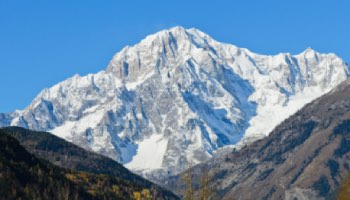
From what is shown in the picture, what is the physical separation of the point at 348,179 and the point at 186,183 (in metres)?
42.6

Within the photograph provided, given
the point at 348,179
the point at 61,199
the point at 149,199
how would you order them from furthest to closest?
the point at 348,179 < the point at 61,199 < the point at 149,199

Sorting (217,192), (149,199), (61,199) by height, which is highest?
(61,199)

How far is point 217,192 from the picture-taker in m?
83.2

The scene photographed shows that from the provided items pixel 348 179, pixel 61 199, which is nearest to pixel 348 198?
pixel 348 179

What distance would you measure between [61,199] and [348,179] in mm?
44350

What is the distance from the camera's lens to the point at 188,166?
85000 mm

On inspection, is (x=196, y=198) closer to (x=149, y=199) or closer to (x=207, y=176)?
(x=207, y=176)

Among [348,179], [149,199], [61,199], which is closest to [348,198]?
[348,179]

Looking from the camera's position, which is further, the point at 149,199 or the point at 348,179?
the point at 348,179

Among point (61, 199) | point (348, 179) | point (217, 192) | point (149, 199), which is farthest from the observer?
point (348, 179)

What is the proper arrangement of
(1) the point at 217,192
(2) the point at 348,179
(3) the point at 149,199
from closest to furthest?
1. (1) the point at 217,192
2. (3) the point at 149,199
3. (2) the point at 348,179

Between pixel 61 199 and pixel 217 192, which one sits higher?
pixel 61 199

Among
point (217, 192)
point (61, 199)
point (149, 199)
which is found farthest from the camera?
point (61, 199)

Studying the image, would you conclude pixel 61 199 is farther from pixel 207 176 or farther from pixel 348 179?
pixel 348 179
